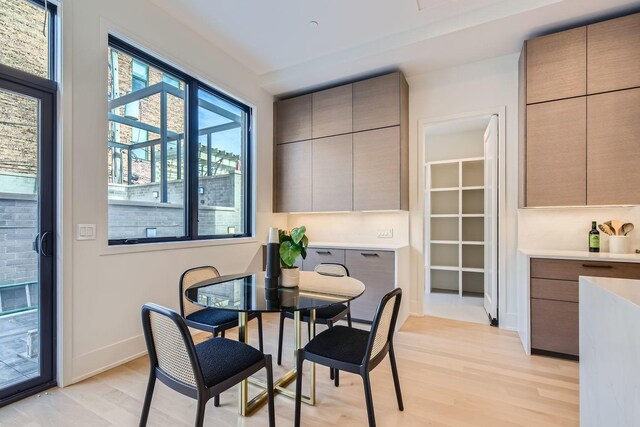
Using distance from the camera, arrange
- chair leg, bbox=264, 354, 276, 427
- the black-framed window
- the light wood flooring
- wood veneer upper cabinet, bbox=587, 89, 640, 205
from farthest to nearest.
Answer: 1. the black-framed window
2. wood veneer upper cabinet, bbox=587, 89, 640, 205
3. the light wood flooring
4. chair leg, bbox=264, 354, 276, 427

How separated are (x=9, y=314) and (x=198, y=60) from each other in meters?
2.67

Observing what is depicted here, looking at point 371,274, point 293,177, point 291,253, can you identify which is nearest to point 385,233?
point 371,274

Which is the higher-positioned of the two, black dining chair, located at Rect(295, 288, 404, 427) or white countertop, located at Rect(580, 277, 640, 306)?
white countertop, located at Rect(580, 277, 640, 306)

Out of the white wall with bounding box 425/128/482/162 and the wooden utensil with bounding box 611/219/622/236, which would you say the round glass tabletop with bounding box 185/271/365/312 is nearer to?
the wooden utensil with bounding box 611/219/622/236

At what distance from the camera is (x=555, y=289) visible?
2.52 metres

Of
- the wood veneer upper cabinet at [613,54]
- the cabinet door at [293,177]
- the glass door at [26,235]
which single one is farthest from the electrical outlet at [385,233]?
the glass door at [26,235]

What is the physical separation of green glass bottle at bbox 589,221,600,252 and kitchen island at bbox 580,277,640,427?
1730mm

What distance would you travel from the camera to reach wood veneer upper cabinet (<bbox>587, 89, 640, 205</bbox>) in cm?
244

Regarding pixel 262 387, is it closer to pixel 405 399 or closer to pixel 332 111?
pixel 405 399

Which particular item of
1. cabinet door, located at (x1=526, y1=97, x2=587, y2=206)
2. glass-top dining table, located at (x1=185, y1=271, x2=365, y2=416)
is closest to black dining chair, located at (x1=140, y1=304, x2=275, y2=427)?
glass-top dining table, located at (x1=185, y1=271, x2=365, y2=416)

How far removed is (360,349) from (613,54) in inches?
127

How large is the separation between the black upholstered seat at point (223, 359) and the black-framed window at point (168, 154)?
1.48m

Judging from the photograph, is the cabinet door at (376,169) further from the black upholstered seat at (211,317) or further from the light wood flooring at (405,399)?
the black upholstered seat at (211,317)

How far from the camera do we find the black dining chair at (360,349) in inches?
58.4
